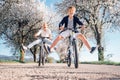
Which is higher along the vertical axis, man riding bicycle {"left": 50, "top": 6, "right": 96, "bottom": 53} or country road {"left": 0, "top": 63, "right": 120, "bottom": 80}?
man riding bicycle {"left": 50, "top": 6, "right": 96, "bottom": 53}

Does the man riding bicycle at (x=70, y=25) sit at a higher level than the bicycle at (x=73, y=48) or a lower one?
higher

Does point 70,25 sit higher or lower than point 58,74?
higher

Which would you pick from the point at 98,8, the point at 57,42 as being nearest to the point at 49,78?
the point at 57,42

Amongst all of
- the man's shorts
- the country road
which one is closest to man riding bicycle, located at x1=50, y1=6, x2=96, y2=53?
the man's shorts

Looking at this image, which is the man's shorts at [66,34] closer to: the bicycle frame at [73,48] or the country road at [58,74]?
the bicycle frame at [73,48]

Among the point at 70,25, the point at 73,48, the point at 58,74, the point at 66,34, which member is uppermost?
the point at 70,25

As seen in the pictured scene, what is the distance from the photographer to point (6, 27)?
1770 inches

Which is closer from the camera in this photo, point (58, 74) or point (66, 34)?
point (58, 74)

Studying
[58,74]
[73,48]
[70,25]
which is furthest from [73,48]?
[58,74]

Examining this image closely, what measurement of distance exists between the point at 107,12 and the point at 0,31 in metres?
14.9

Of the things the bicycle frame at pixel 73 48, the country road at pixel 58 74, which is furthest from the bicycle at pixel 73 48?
the country road at pixel 58 74

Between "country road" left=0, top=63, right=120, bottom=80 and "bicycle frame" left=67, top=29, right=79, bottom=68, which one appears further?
"bicycle frame" left=67, top=29, right=79, bottom=68

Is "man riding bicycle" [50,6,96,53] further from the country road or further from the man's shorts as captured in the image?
the country road

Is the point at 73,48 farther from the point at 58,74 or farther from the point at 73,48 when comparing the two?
the point at 58,74
